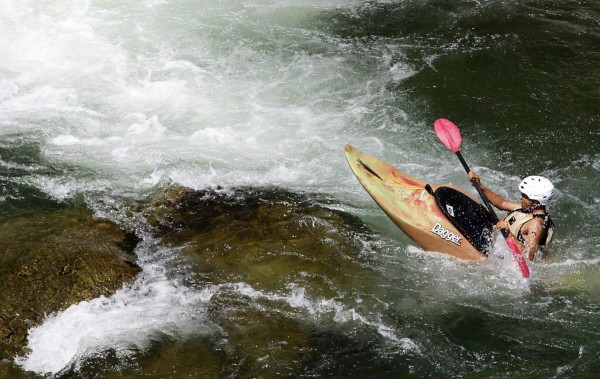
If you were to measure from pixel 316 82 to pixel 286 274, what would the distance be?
3.70 meters

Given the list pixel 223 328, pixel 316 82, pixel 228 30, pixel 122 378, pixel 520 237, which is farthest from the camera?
pixel 228 30

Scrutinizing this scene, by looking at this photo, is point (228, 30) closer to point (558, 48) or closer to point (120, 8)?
point (120, 8)

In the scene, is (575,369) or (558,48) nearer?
(575,369)

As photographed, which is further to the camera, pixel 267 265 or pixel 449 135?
pixel 449 135

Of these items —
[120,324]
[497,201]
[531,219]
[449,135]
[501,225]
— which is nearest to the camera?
[120,324]

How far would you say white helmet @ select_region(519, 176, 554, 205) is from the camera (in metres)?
5.79

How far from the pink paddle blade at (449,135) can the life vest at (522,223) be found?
1124mm

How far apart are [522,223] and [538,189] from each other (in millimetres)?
366

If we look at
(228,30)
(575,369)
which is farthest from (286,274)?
(228,30)

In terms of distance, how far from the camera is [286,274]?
19.8 feet

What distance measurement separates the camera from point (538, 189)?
19.0 ft

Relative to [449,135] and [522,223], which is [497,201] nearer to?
[522,223]

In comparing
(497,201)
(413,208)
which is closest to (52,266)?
(413,208)

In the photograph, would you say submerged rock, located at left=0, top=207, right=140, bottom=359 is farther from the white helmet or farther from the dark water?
the white helmet
